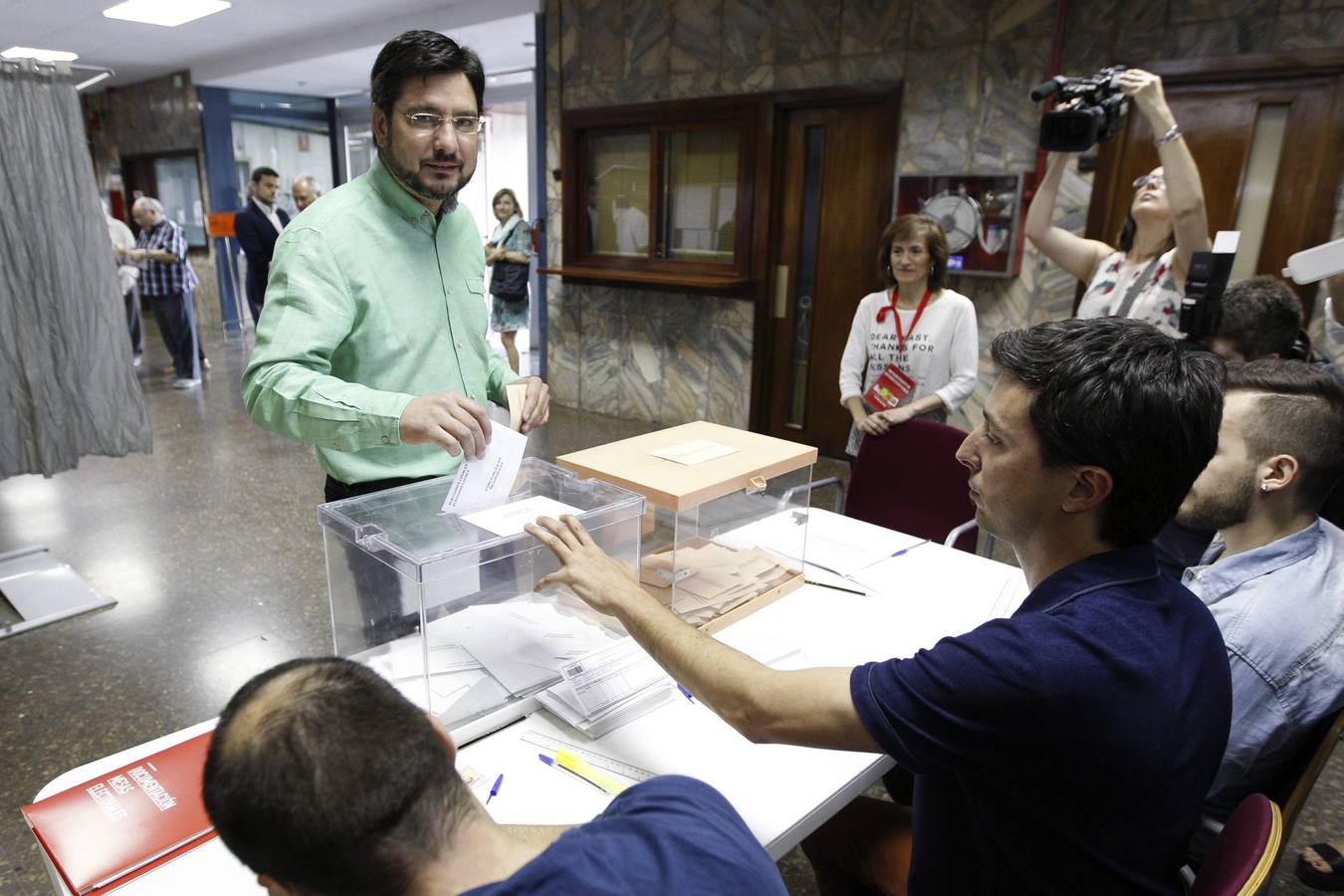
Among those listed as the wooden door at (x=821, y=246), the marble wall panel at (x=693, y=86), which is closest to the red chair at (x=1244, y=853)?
the wooden door at (x=821, y=246)

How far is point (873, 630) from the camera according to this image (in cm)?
153

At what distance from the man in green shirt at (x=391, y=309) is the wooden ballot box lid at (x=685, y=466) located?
174 mm

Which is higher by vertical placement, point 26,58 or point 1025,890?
point 26,58

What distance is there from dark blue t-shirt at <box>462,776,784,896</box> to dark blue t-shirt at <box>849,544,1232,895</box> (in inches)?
10.8

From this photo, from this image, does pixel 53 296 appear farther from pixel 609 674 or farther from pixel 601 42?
pixel 601 42

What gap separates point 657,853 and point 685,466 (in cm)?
95

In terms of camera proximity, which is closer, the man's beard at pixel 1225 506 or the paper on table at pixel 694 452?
the man's beard at pixel 1225 506

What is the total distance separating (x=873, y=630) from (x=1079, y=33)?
3.32 metres

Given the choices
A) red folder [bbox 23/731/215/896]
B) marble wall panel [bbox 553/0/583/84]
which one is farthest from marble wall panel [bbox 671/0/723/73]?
red folder [bbox 23/731/215/896]

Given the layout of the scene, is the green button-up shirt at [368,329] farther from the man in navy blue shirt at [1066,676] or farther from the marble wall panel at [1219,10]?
the marble wall panel at [1219,10]

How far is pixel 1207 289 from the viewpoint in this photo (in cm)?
209

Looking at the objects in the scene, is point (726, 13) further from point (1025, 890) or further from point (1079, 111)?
point (1025, 890)

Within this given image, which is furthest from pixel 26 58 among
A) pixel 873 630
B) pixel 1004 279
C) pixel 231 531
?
pixel 1004 279

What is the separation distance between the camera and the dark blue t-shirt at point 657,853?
0.57 meters
